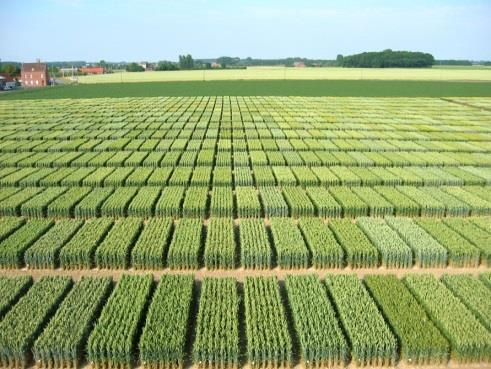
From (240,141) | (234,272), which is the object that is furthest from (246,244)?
(240,141)

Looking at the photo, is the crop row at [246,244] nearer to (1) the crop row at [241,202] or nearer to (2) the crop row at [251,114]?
(1) the crop row at [241,202]

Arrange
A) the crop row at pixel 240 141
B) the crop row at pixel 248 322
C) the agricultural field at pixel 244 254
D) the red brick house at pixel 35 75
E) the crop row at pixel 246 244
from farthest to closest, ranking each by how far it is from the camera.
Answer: the red brick house at pixel 35 75
the crop row at pixel 240 141
the crop row at pixel 246 244
the agricultural field at pixel 244 254
the crop row at pixel 248 322

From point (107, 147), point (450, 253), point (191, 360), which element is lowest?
point (191, 360)

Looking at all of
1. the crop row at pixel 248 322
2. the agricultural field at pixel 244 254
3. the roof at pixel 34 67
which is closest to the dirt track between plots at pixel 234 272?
the agricultural field at pixel 244 254

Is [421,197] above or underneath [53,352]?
above

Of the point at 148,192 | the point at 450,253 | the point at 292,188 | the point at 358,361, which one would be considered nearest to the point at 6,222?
the point at 148,192

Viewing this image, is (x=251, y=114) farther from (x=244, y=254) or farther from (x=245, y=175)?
(x=244, y=254)

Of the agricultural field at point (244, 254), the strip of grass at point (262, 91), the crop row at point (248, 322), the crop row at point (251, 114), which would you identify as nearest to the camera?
the crop row at point (248, 322)

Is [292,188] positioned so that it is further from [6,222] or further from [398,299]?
[6,222]
